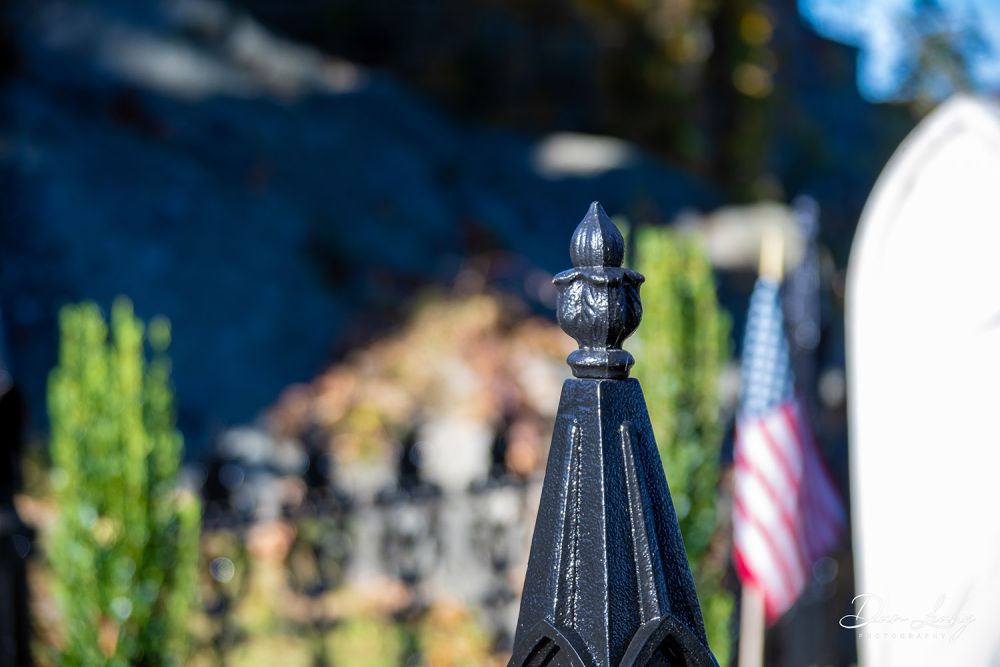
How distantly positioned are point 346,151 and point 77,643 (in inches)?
397

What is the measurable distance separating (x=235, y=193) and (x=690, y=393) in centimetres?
835

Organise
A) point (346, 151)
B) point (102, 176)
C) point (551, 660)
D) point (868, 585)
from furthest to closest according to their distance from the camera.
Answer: point (346, 151), point (102, 176), point (868, 585), point (551, 660)

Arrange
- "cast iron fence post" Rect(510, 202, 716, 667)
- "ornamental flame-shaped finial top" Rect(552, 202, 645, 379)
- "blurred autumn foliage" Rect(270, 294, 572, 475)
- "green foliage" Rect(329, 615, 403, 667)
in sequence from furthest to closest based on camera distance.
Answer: "blurred autumn foliage" Rect(270, 294, 572, 475) → "green foliage" Rect(329, 615, 403, 667) → "ornamental flame-shaped finial top" Rect(552, 202, 645, 379) → "cast iron fence post" Rect(510, 202, 716, 667)

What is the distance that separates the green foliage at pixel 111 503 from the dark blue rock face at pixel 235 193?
4927 millimetres

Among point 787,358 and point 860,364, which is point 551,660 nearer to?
point 860,364

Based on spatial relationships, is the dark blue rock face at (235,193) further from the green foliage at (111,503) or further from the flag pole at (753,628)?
the flag pole at (753,628)

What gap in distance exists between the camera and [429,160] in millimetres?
13836

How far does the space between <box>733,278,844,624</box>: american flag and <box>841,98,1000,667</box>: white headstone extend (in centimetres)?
171

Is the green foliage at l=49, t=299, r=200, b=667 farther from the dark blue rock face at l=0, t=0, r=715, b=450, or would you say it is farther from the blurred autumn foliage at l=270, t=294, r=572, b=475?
the dark blue rock face at l=0, t=0, r=715, b=450

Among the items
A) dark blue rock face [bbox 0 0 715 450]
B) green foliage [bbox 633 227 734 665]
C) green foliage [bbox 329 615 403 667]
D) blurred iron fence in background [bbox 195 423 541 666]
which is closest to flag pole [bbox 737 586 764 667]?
green foliage [bbox 633 227 734 665]

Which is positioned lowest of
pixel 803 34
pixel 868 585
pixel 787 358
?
pixel 868 585

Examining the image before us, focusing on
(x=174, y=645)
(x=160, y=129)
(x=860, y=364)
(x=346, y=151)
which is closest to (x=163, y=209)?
(x=160, y=129)

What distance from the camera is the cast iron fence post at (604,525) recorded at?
4.79 ft

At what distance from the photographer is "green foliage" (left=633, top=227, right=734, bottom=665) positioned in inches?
197
